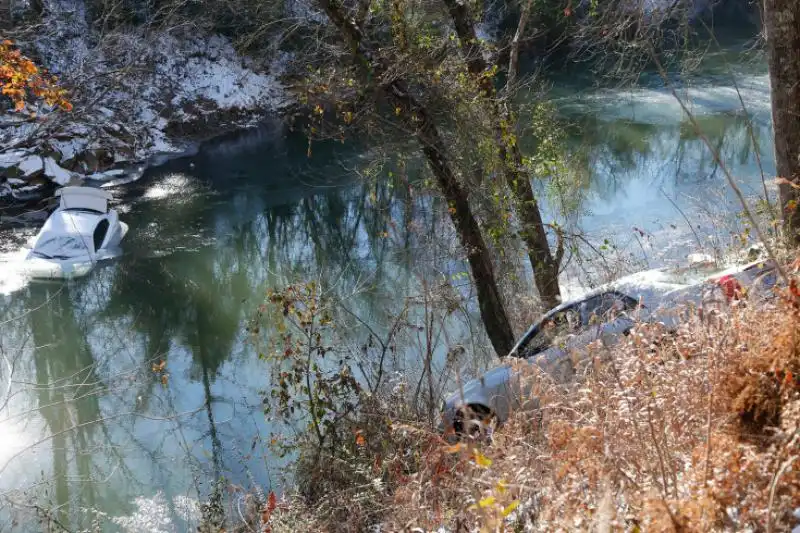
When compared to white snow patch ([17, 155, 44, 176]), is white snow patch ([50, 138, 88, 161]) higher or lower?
higher

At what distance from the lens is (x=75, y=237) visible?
758 inches

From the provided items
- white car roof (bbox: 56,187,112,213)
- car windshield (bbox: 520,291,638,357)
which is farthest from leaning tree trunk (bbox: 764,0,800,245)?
white car roof (bbox: 56,187,112,213)

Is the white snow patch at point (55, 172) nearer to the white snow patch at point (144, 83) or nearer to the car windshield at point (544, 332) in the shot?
the white snow patch at point (144, 83)

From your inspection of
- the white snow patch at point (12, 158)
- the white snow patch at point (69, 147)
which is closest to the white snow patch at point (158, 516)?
the white snow patch at point (12, 158)

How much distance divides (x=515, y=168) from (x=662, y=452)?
25.1 feet

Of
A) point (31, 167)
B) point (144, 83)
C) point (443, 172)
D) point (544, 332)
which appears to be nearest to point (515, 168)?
point (443, 172)

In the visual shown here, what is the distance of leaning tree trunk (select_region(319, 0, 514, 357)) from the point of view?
9414mm

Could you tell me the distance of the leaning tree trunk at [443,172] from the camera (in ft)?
30.9

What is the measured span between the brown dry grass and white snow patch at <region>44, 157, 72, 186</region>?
74.3ft

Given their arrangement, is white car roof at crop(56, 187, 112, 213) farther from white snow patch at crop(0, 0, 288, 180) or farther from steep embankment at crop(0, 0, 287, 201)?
white snow patch at crop(0, 0, 288, 180)

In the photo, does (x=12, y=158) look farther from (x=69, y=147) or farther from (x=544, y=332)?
(x=544, y=332)

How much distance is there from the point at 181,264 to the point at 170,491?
931 cm

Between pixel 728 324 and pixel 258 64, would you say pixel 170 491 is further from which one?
pixel 258 64

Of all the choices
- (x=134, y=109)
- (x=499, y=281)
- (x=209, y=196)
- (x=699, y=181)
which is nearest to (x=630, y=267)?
(x=499, y=281)
